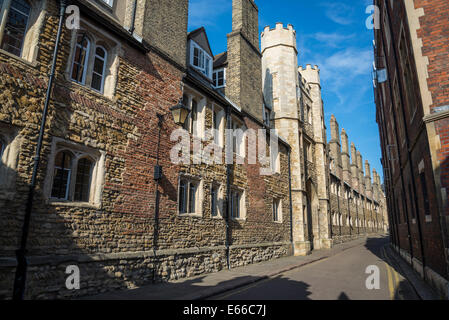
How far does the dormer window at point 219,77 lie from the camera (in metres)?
17.3

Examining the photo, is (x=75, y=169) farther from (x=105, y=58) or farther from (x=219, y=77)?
(x=219, y=77)

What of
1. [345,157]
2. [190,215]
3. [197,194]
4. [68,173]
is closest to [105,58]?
[68,173]

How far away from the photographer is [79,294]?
6715mm

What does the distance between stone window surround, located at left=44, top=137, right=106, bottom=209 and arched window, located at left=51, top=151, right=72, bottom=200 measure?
0.31 feet

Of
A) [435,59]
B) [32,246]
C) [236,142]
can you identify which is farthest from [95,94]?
[435,59]

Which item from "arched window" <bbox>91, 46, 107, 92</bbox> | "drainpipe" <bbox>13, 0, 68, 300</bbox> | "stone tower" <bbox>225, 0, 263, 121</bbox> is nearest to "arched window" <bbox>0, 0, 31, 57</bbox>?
"drainpipe" <bbox>13, 0, 68, 300</bbox>

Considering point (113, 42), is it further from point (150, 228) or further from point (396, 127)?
point (396, 127)

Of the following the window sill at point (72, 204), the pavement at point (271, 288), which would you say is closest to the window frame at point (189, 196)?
the pavement at point (271, 288)

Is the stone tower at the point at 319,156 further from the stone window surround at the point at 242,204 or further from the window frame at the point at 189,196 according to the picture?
the window frame at the point at 189,196

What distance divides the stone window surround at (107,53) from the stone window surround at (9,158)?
6.91ft

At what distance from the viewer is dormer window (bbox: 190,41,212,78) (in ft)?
47.8

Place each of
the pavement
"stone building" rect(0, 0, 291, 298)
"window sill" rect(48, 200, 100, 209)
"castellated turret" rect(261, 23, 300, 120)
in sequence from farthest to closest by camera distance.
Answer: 1. "castellated turret" rect(261, 23, 300, 120)
2. the pavement
3. "window sill" rect(48, 200, 100, 209)
4. "stone building" rect(0, 0, 291, 298)

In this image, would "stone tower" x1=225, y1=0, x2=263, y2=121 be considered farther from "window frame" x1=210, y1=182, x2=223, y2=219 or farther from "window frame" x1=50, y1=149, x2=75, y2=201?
"window frame" x1=50, y1=149, x2=75, y2=201
